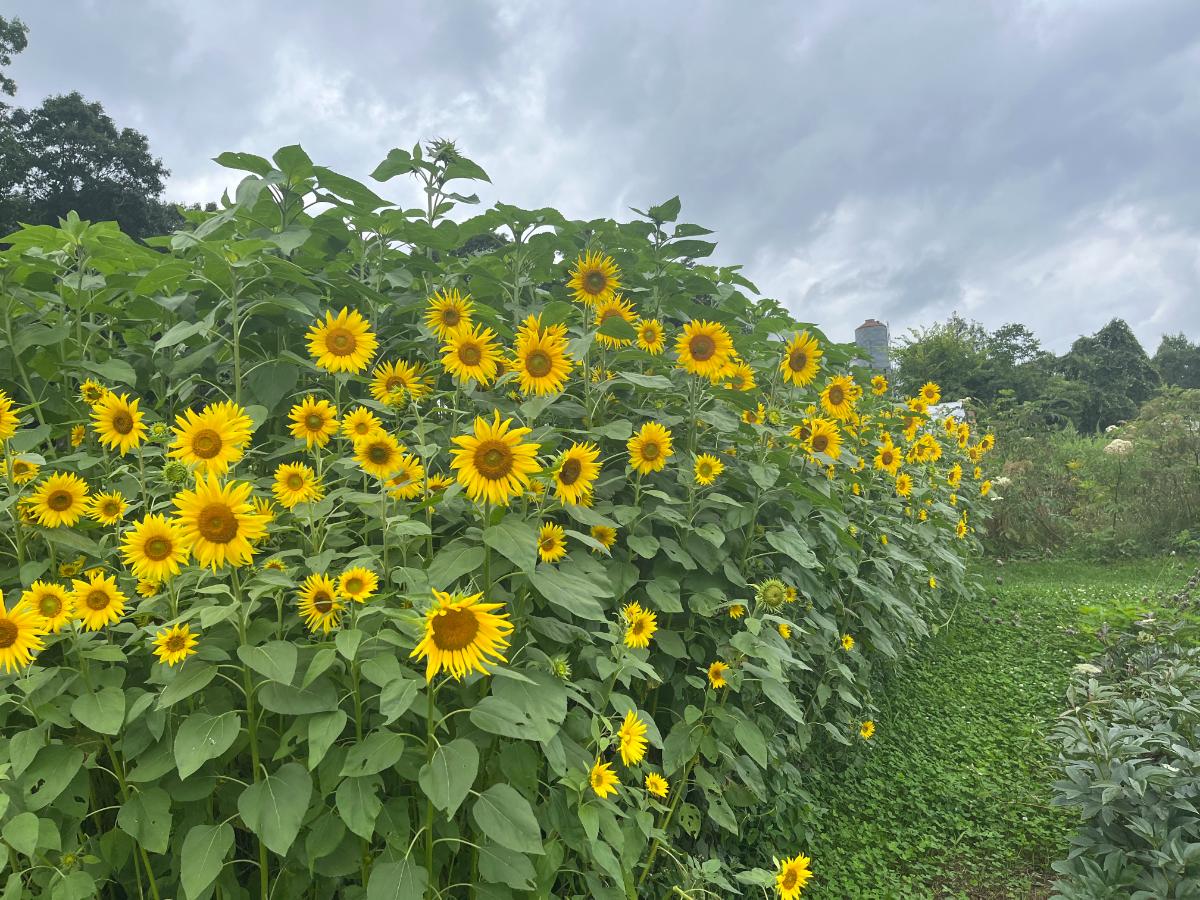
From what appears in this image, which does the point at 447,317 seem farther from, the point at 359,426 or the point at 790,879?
the point at 790,879

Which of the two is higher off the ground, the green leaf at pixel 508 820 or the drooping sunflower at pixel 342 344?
the drooping sunflower at pixel 342 344

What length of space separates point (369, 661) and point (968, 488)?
6310mm

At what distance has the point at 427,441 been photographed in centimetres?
197

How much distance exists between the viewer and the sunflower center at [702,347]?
2227mm

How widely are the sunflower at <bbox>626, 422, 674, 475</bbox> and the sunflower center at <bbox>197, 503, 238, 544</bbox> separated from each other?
3.59 feet

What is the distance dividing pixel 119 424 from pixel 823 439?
2.31m

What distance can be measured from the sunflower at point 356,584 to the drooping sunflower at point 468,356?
656mm

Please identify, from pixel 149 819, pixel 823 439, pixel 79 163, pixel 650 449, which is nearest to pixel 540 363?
pixel 650 449

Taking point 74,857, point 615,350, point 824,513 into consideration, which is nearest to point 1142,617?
point 824,513

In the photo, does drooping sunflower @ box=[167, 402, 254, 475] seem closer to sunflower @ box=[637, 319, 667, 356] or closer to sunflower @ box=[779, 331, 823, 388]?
sunflower @ box=[637, 319, 667, 356]

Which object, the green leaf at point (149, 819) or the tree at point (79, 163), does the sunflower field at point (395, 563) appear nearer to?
the green leaf at point (149, 819)

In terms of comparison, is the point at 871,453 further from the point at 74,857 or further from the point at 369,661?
the point at 74,857

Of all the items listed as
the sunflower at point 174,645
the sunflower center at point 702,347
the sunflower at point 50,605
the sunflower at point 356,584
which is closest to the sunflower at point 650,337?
the sunflower center at point 702,347

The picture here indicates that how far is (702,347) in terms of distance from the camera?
7.33 feet
